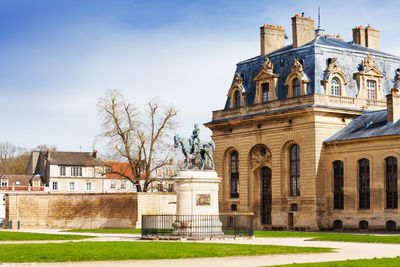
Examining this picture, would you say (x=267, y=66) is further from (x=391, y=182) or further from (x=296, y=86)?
(x=391, y=182)

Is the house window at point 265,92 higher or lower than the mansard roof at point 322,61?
lower

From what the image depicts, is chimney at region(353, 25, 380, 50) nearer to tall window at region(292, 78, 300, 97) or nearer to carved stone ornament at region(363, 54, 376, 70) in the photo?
carved stone ornament at region(363, 54, 376, 70)

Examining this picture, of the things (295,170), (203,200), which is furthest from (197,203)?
(295,170)

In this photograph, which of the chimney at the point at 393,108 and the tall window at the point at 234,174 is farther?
the tall window at the point at 234,174

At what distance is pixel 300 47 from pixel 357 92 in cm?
582

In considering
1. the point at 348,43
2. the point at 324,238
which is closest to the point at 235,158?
the point at 348,43

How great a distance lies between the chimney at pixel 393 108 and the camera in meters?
51.2

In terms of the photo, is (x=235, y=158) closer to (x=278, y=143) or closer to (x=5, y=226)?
(x=278, y=143)

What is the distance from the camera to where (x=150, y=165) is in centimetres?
7062

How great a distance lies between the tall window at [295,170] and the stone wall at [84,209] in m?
9.22

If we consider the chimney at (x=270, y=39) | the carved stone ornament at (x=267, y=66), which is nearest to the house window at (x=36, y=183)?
the chimney at (x=270, y=39)

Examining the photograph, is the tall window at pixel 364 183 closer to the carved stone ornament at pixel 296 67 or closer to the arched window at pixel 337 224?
the arched window at pixel 337 224

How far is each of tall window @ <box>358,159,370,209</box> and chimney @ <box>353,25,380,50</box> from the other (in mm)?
15594

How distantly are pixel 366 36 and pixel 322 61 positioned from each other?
8.71 meters
